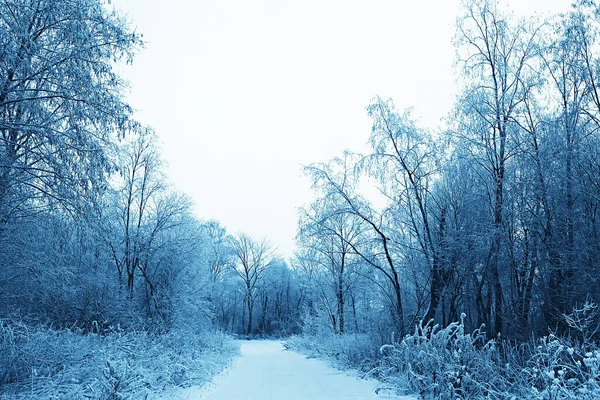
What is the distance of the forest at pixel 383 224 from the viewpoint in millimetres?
6461

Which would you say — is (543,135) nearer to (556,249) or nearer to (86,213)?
(556,249)

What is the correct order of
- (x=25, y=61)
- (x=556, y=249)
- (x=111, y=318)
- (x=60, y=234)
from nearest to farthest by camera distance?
(x=25, y=61) < (x=60, y=234) < (x=556, y=249) < (x=111, y=318)

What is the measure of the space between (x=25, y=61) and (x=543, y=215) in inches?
493

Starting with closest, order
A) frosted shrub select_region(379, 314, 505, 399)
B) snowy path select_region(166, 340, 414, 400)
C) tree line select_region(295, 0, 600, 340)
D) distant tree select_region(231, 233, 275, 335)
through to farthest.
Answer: frosted shrub select_region(379, 314, 505, 399) → snowy path select_region(166, 340, 414, 400) → tree line select_region(295, 0, 600, 340) → distant tree select_region(231, 233, 275, 335)

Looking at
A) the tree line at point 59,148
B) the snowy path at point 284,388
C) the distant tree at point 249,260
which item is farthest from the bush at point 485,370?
the distant tree at point 249,260

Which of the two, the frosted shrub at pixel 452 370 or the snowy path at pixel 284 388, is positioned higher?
the frosted shrub at pixel 452 370

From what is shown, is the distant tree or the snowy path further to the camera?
the distant tree

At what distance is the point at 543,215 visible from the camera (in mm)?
11203

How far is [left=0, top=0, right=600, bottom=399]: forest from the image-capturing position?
646 centimetres

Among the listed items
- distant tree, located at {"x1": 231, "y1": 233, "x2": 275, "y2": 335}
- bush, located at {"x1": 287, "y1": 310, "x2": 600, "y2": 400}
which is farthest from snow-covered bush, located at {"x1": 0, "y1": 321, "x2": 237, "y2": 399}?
distant tree, located at {"x1": 231, "y1": 233, "x2": 275, "y2": 335}

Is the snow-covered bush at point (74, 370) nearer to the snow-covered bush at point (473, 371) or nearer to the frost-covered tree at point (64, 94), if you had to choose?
the frost-covered tree at point (64, 94)

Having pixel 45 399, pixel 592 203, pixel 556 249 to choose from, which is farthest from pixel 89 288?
pixel 592 203

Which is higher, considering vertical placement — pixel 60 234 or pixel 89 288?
pixel 60 234

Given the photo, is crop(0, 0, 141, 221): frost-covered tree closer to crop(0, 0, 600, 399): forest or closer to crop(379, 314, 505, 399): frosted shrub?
crop(0, 0, 600, 399): forest
